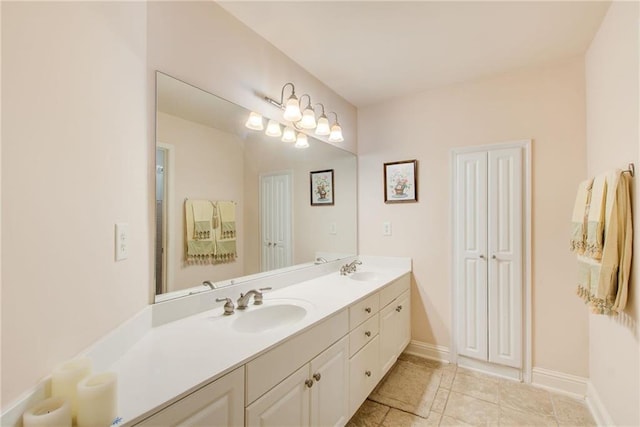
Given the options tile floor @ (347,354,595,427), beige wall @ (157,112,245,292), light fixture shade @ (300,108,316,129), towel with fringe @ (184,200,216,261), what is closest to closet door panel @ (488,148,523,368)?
tile floor @ (347,354,595,427)

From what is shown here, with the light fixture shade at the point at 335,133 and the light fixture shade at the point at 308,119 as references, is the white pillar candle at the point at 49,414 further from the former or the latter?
the light fixture shade at the point at 335,133

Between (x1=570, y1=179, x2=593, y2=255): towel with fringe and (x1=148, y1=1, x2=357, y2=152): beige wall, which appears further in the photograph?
(x1=570, y1=179, x2=593, y2=255): towel with fringe

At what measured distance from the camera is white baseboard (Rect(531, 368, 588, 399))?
6.18 feet

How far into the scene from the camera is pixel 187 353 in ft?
3.14

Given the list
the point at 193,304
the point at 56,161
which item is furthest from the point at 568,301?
the point at 56,161

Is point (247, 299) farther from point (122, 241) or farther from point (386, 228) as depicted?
point (386, 228)

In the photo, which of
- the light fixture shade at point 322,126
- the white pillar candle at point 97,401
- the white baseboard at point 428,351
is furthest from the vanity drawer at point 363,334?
the light fixture shade at point 322,126

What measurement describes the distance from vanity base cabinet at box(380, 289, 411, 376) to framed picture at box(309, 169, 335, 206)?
96cm

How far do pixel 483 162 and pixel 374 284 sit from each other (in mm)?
1274

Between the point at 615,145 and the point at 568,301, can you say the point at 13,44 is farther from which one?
the point at 568,301

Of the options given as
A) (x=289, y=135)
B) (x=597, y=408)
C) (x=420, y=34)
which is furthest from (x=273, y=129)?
(x=597, y=408)

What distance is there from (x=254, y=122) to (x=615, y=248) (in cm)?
194

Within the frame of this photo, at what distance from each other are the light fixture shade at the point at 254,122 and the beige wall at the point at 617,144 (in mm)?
1778

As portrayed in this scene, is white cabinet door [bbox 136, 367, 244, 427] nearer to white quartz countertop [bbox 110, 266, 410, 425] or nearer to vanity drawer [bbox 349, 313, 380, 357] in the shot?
white quartz countertop [bbox 110, 266, 410, 425]
